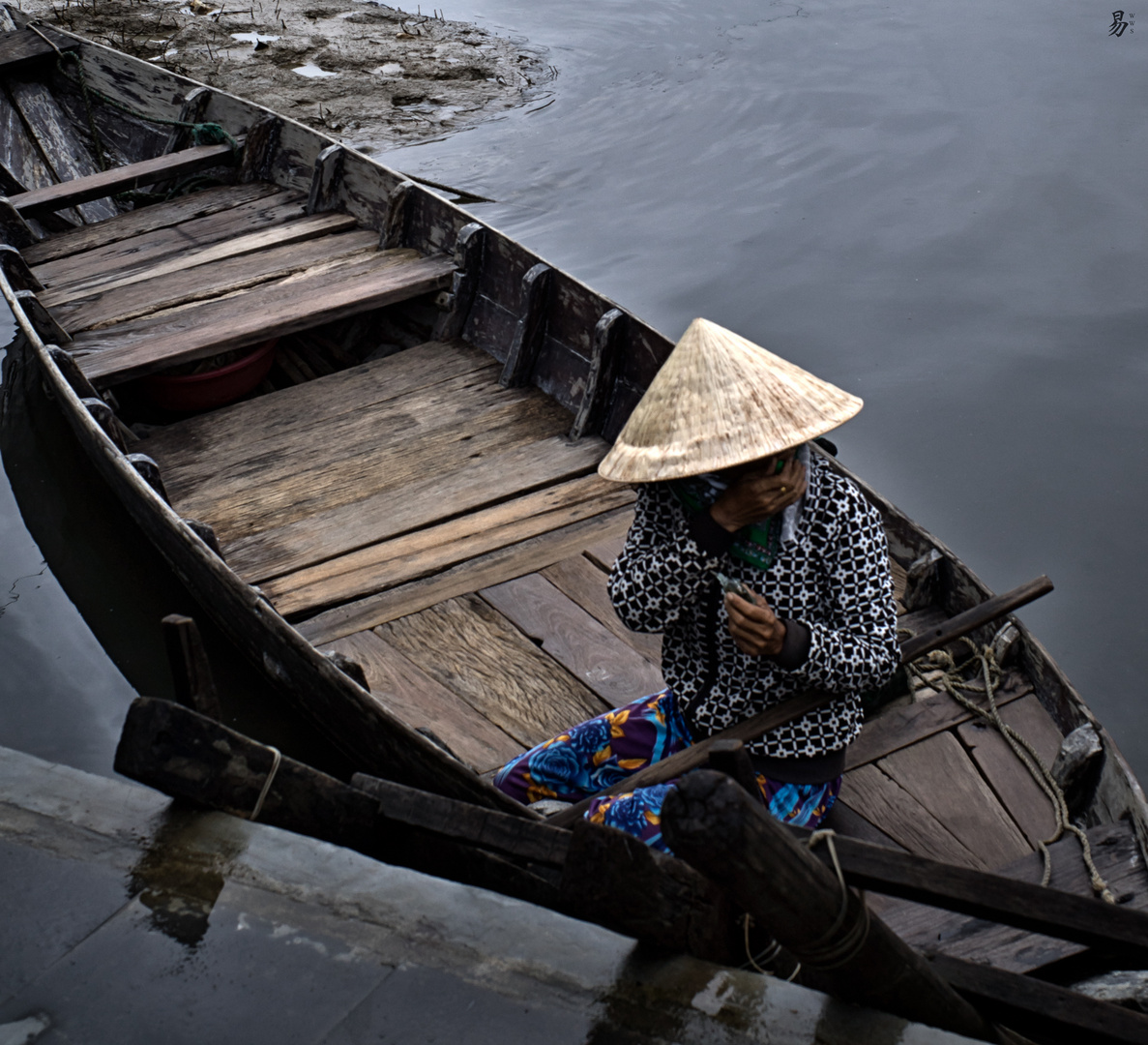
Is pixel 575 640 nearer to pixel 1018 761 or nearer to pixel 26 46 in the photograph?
pixel 1018 761

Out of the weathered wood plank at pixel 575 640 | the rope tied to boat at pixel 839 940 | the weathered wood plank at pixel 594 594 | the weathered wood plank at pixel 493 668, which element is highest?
the rope tied to boat at pixel 839 940

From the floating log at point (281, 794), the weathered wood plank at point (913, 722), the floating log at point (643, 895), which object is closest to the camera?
the floating log at point (643, 895)

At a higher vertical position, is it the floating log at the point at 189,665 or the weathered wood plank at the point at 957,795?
the floating log at the point at 189,665

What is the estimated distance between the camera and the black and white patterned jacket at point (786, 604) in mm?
2248

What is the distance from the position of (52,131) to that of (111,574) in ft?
13.4

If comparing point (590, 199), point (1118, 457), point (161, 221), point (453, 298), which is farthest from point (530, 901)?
point (590, 199)

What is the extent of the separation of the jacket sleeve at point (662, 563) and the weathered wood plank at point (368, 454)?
92.5 inches

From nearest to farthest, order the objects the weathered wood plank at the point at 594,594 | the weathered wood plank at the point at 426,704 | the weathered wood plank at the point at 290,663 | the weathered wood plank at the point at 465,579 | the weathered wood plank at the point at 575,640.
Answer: the weathered wood plank at the point at 290,663
the weathered wood plank at the point at 426,704
the weathered wood plank at the point at 575,640
the weathered wood plank at the point at 594,594
the weathered wood plank at the point at 465,579

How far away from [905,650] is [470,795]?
45.7 inches

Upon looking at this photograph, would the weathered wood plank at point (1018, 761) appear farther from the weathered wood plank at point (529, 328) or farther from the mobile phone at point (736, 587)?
the weathered wood plank at point (529, 328)

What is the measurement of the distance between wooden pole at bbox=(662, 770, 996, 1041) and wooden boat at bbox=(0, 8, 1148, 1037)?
783 millimetres

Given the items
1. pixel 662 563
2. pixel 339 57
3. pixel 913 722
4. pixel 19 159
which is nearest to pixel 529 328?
pixel 913 722

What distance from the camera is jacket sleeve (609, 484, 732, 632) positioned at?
7.55 feet

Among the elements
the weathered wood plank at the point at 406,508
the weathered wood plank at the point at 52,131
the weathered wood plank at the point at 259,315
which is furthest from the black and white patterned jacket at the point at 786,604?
the weathered wood plank at the point at 52,131
